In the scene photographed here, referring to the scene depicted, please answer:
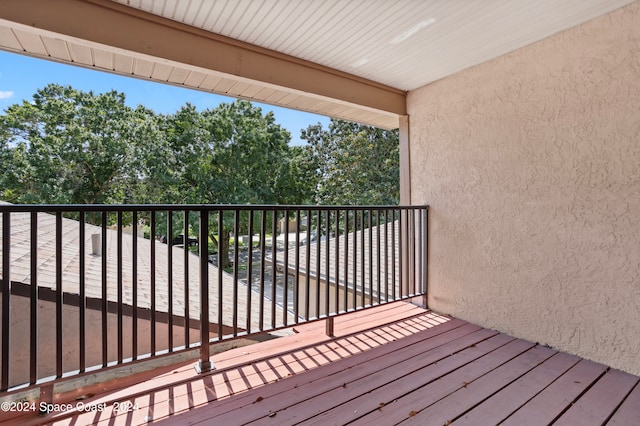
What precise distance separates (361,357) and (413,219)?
1.56m

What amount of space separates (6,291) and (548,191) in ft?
11.4

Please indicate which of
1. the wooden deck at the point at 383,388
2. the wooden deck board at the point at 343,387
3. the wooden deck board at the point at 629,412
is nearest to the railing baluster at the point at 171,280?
the wooden deck at the point at 383,388

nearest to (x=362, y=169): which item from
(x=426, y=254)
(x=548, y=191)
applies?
(x=426, y=254)

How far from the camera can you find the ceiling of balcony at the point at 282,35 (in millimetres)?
2008

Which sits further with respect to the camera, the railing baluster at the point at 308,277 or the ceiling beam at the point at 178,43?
the railing baluster at the point at 308,277

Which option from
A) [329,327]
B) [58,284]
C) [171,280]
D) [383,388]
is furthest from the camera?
[329,327]

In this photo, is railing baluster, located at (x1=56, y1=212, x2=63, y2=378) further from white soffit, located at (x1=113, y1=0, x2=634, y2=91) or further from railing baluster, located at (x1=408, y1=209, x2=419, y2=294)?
railing baluster, located at (x1=408, y1=209, x2=419, y2=294)

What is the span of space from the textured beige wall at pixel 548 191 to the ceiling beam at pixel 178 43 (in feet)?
4.04

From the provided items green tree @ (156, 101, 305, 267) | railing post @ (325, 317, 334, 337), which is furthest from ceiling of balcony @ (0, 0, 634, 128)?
green tree @ (156, 101, 305, 267)

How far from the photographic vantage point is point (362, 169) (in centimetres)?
1249

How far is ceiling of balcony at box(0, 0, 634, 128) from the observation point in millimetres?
2008

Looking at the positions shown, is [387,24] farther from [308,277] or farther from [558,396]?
[558,396]

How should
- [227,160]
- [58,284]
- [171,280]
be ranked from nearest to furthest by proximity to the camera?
[58,284] < [171,280] < [227,160]

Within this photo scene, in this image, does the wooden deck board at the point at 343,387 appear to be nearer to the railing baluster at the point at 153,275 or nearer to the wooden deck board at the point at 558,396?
the wooden deck board at the point at 558,396
